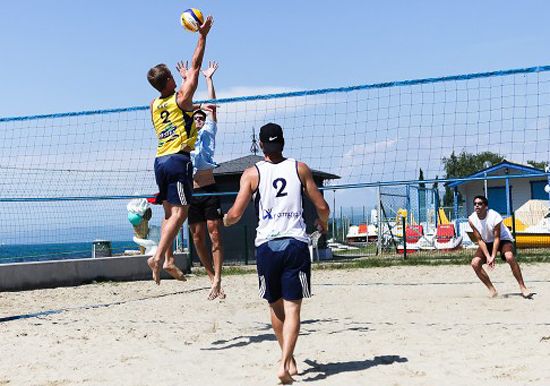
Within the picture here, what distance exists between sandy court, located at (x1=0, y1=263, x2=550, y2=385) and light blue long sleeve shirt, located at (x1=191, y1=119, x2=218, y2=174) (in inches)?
65.2

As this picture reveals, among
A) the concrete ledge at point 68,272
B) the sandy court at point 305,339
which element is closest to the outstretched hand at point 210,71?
the sandy court at point 305,339

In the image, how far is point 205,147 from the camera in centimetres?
708

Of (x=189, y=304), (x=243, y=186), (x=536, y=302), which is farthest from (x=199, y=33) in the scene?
(x=536, y=302)

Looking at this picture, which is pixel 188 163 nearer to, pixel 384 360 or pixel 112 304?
pixel 384 360

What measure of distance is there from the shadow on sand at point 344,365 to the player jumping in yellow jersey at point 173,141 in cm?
174

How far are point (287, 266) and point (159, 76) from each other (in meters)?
2.36

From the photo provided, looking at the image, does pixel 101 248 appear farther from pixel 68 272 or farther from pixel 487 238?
pixel 487 238

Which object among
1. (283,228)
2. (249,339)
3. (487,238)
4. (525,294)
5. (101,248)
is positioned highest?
(283,228)

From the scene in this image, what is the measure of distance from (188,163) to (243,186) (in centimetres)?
158

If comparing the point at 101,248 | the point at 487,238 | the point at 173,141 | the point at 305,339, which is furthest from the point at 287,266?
the point at 101,248

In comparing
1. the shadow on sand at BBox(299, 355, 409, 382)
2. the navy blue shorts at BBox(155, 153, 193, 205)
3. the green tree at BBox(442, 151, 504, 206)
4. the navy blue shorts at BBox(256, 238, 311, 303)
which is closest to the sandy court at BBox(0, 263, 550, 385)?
the shadow on sand at BBox(299, 355, 409, 382)

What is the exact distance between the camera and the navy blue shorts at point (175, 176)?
579 cm

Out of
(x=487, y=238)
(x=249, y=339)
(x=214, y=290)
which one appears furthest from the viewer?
(x=487, y=238)

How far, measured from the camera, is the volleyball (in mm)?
5855
